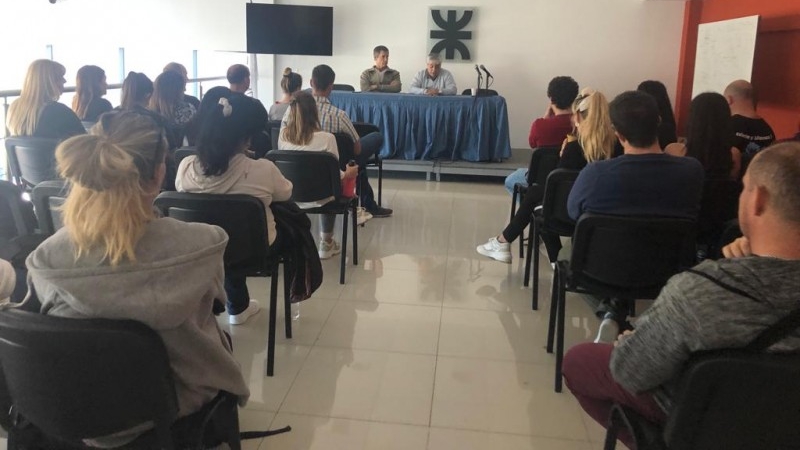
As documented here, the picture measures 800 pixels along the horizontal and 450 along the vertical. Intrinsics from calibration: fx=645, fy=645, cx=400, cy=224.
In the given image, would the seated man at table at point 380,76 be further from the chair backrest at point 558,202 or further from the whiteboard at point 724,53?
the chair backrest at point 558,202

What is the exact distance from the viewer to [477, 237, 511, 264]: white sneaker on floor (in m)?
4.14

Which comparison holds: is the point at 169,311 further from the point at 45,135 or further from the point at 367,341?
the point at 45,135

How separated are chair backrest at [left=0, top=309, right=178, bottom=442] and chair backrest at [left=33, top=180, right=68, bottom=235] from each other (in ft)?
3.92

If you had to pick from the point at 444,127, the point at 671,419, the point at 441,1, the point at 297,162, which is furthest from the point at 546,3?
the point at 671,419

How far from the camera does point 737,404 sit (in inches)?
50.3

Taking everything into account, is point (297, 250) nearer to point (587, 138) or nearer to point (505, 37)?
point (587, 138)

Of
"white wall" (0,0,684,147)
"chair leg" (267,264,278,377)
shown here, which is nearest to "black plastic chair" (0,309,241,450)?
"chair leg" (267,264,278,377)

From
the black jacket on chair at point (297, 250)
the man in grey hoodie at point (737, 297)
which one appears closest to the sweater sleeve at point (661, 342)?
the man in grey hoodie at point (737, 297)

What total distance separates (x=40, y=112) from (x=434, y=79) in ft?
16.6

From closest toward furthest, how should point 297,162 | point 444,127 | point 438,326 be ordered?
point 438,326
point 297,162
point 444,127

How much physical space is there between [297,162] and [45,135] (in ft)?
4.48

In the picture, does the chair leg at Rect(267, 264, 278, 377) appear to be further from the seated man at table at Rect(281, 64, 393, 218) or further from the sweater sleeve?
the seated man at table at Rect(281, 64, 393, 218)

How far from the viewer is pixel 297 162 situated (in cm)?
342

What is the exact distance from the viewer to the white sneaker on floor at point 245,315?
305 cm
